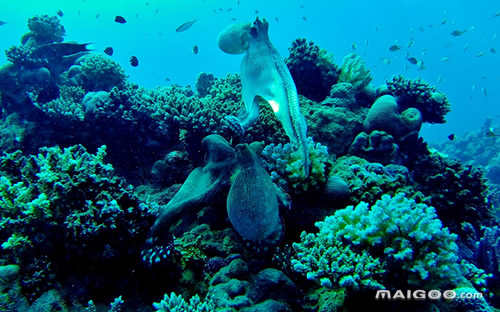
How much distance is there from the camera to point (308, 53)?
21.7 ft

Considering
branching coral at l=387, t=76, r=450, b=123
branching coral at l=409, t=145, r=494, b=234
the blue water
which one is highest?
the blue water

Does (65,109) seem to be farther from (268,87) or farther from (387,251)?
(387,251)

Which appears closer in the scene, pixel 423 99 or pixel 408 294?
pixel 408 294

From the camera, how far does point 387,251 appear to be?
2.34 metres

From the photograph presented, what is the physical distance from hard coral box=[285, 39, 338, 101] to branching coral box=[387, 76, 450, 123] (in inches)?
66.5

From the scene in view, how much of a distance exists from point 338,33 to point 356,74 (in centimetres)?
14026

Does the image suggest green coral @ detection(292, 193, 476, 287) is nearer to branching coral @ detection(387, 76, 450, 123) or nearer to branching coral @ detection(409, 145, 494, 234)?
branching coral @ detection(409, 145, 494, 234)

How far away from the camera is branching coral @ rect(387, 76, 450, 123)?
641cm

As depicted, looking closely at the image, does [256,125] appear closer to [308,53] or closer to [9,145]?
[308,53]

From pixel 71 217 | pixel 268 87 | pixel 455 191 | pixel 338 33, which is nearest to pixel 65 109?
pixel 71 217

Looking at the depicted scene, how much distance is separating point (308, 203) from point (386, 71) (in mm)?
125303

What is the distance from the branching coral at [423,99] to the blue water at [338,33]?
9083 cm

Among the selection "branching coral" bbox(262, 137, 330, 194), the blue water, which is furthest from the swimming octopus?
the blue water

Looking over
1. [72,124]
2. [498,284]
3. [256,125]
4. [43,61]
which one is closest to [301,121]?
[256,125]
